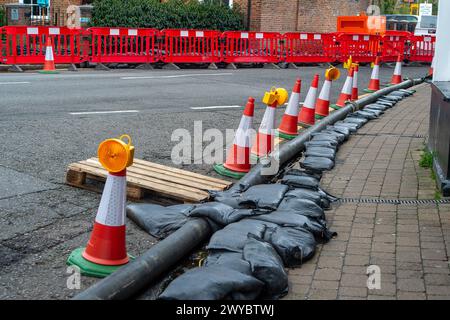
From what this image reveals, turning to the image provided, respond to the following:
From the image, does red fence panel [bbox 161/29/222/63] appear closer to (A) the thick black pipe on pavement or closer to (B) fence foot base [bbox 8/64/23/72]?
(B) fence foot base [bbox 8/64/23/72]

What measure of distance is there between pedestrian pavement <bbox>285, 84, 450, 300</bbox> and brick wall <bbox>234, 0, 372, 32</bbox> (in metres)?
21.1

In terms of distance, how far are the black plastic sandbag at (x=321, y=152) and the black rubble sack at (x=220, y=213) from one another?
8.33 ft

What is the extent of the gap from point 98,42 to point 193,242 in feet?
53.3

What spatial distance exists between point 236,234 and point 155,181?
1607mm

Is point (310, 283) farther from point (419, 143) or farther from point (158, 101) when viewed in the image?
point (158, 101)

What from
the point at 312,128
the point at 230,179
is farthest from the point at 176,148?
the point at 312,128

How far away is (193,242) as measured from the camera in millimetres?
4746

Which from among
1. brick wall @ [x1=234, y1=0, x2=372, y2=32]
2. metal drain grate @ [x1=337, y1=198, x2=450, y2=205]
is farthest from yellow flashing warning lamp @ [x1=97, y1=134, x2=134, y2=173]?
brick wall @ [x1=234, y1=0, x2=372, y2=32]

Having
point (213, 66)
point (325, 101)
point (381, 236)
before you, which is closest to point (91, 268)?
point (381, 236)

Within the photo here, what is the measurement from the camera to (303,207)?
17.5 feet

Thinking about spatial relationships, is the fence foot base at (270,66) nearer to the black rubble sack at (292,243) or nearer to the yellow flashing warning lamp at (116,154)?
the black rubble sack at (292,243)

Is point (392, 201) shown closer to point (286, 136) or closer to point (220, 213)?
point (220, 213)

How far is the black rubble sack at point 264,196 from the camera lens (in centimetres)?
538

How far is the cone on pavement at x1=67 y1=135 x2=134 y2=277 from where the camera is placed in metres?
4.26
